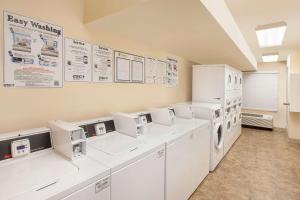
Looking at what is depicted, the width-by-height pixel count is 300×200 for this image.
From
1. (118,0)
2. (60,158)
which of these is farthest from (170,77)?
(60,158)

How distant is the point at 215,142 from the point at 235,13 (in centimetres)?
193

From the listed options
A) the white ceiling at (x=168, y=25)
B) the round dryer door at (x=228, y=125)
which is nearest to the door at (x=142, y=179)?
the white ceiling at (x=168, y=25)

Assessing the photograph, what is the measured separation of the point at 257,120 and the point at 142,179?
583 centimetres

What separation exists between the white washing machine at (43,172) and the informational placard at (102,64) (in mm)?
791

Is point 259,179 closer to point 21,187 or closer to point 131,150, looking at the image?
point 131,150

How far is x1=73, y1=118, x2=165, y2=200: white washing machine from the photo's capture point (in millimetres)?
1158

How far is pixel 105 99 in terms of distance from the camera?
Answer: 2.02 m

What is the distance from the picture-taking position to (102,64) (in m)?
1.95

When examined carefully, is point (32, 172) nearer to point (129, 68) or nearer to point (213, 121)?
point (129, 68)

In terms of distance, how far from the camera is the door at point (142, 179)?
114 cm

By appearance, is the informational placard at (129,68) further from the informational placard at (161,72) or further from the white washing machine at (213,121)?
the white washing machine at (213,121)

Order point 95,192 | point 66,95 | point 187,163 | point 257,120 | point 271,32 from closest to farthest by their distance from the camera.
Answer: point 95,192 → point 66,95 → point 187,163 → point 271,32 → point 257,120

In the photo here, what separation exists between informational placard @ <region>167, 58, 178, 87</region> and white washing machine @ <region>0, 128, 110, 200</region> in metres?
2.23

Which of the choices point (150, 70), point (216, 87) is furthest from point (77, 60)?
point (216, 87)
